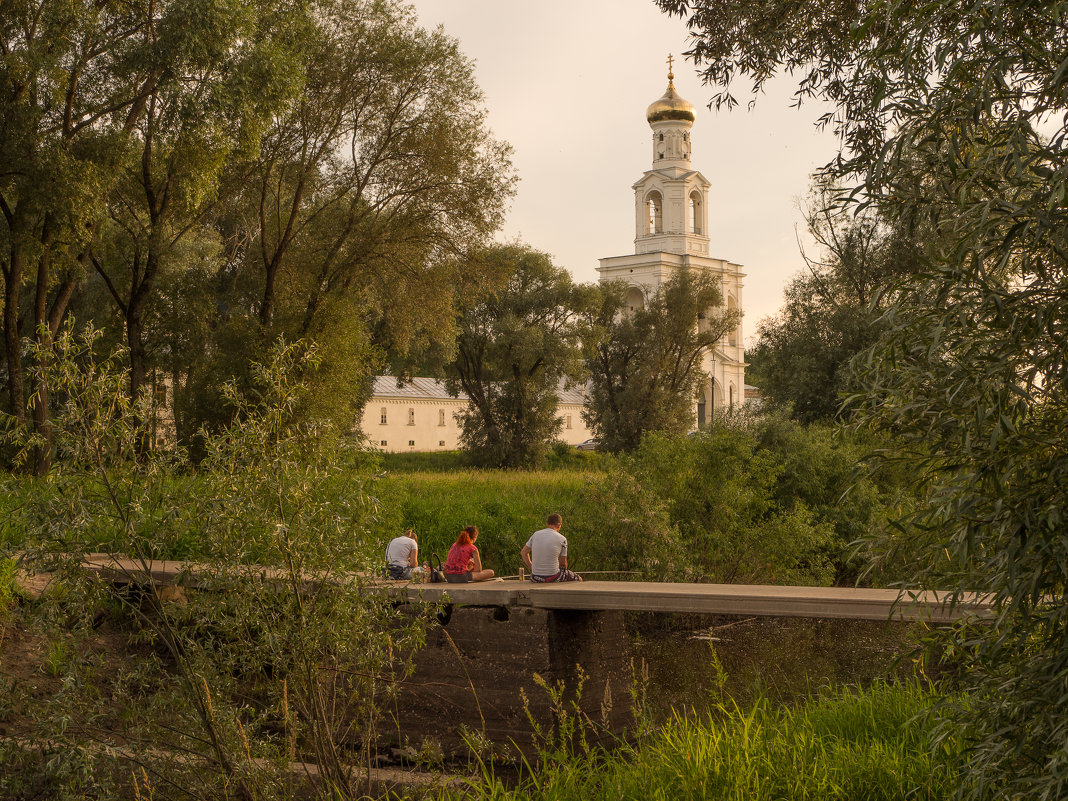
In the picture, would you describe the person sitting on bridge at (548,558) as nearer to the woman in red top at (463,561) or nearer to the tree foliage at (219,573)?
the woman in red top at (463,561)

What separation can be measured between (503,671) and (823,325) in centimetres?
2087

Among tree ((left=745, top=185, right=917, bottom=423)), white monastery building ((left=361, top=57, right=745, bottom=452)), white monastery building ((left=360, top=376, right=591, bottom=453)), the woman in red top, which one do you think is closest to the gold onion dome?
white monastery building ((left=361, top=57, right=745, bottom=452))

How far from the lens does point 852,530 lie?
2205 cm

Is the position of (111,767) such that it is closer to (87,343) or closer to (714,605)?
(87,343)

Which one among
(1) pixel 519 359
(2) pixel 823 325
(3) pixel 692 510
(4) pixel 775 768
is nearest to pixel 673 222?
(1) pixel 519 359

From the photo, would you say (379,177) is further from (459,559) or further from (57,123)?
(459,559)

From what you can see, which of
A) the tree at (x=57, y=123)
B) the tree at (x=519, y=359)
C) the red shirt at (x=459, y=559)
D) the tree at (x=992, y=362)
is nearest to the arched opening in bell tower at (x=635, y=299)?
the tree at (x=519, y=359)

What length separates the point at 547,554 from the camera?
13.6 meters

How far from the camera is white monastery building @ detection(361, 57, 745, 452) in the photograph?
63.5 meters

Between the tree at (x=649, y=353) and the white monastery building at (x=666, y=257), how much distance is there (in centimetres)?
1661

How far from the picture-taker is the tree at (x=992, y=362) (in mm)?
3842

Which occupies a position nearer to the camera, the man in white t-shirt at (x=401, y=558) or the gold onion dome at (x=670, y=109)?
the man in white t-shirt at (x=401, y=558)

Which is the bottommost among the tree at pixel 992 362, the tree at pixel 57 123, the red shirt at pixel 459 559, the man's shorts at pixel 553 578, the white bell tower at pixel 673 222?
the man's shorts at pixel 553 578

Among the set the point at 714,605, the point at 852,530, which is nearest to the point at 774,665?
the point at 714,605
